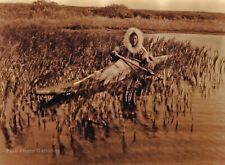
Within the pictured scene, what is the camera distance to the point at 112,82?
1290 millimetres

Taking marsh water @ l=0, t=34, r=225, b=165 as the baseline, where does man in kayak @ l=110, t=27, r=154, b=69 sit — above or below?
above

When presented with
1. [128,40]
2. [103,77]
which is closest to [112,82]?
[103,77]

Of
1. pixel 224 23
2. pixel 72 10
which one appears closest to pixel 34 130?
pixel 72 10

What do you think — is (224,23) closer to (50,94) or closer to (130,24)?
(130,24)

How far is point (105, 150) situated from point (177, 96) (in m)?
0.29

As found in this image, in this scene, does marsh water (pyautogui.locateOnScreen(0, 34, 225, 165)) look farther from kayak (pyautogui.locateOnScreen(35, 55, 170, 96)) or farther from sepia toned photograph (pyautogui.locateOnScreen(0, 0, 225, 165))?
kayak (pyautogui.locateOnScreen(35, 55, 170, 96))

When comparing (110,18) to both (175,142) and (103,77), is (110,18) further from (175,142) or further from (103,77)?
(175,142)

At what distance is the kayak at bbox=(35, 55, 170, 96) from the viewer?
127cm

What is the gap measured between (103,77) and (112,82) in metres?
0.03

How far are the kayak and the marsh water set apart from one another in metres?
0.11

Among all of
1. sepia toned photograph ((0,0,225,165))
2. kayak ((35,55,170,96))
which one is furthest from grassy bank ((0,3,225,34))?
kayak ((35,55,170,96))

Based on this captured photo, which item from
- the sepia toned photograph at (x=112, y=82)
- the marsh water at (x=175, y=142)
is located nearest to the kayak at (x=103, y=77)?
the sepia toned photograph at (x=112, y=82)

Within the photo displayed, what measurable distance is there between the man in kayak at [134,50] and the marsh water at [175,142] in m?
0.06

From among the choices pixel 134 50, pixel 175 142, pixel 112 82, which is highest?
pixel 134 50
